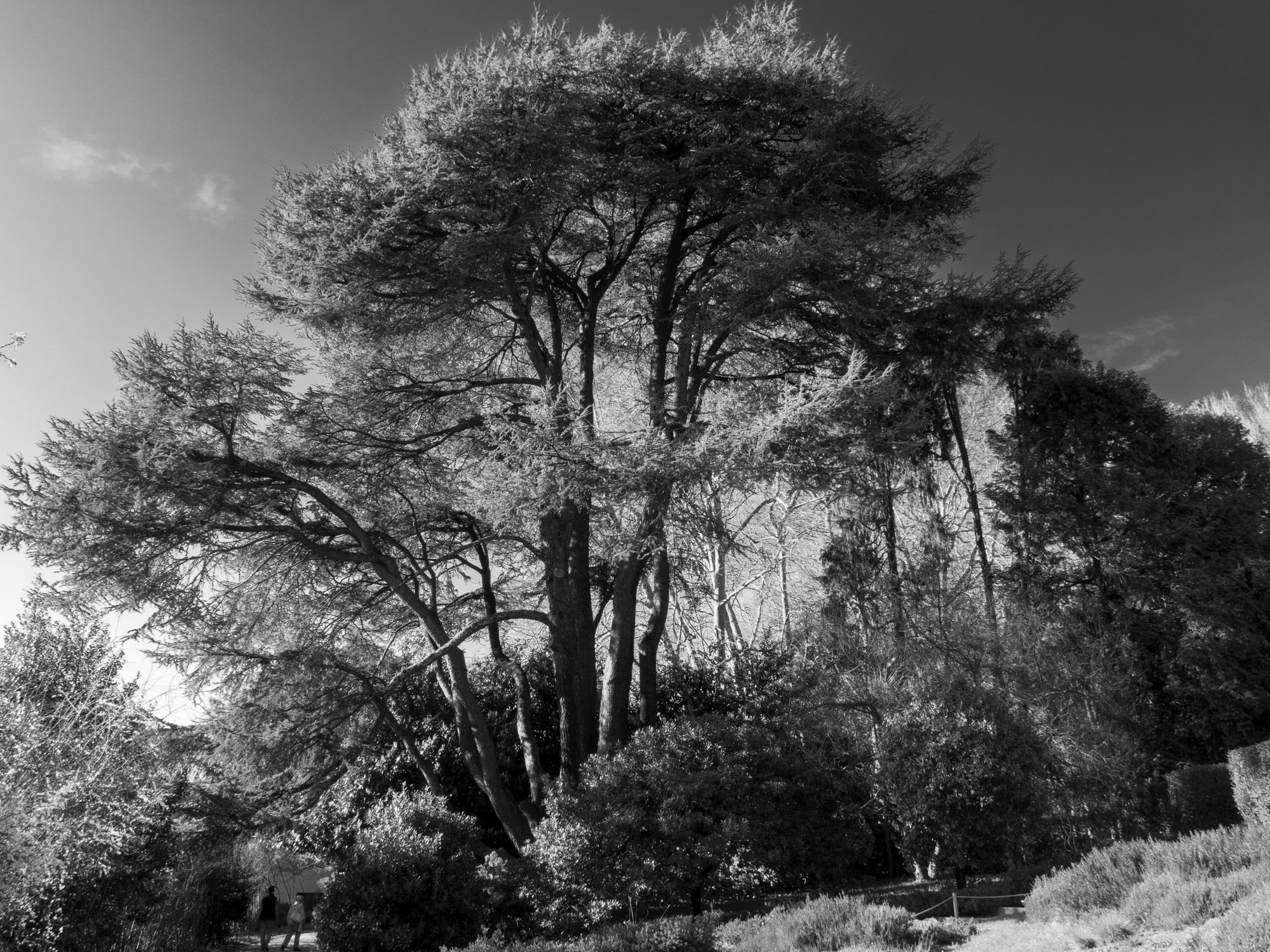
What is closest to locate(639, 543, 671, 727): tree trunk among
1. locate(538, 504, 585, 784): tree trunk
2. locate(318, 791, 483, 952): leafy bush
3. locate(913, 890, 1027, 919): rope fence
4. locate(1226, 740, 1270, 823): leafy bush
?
locate(538, 504, 585, 784): tree trunk

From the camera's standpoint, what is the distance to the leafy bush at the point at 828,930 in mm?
7184

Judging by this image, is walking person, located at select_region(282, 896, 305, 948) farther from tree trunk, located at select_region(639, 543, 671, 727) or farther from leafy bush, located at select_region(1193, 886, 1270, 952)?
leafy bush, located at select_region(1193, 886, 1270, 952)

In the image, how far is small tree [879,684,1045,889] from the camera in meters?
10.3

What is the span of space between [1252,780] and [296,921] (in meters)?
17.2

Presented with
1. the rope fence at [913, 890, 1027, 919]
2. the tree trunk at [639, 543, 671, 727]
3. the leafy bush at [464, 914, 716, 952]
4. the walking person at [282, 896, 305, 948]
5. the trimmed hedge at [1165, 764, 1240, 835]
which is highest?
the tree trunk at [639, 543, 671, 727]

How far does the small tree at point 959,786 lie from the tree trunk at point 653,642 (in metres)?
3.44

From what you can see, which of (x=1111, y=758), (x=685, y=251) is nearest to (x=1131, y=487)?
(x=1111, y=758)

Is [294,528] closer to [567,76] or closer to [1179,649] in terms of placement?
[567,76]

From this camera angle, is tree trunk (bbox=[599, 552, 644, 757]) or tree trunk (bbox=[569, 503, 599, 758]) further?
tree trunk (bbox=[569, 503, 599, 758])

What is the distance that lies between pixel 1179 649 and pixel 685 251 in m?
11.9

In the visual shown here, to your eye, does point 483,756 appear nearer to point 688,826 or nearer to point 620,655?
point 620,655

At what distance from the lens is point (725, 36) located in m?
12.3

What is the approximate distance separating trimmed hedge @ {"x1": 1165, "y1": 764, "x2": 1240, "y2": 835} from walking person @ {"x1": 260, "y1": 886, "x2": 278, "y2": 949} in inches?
631

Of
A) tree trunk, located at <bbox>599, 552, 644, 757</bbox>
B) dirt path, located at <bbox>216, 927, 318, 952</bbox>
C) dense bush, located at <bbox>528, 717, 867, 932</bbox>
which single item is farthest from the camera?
dirt path, located at <bbox>216, 927, 318, 952</bbox>
